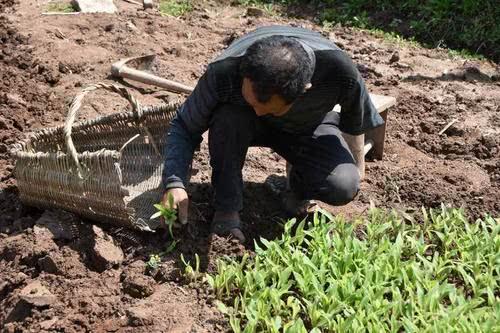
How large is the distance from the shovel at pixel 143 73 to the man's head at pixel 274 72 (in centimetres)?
196

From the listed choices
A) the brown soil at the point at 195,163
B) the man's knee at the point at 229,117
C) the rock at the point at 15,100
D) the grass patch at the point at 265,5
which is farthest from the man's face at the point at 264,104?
the grass patch at the point at 265,5

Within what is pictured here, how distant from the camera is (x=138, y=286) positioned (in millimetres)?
3582

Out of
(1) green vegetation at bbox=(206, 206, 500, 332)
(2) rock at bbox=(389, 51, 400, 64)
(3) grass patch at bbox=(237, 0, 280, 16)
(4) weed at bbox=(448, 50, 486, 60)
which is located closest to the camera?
(1) green vegetation at bbox=(206, 206, 500, 332)

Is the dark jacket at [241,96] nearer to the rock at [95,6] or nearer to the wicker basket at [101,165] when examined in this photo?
the wicker basket at [101,165]

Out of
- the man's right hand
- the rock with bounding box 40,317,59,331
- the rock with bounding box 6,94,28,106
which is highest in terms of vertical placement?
the man's right hand

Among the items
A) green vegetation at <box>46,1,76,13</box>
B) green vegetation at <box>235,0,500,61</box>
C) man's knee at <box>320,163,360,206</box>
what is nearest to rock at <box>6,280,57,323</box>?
man's knee at <box>320,163,360,206</box>

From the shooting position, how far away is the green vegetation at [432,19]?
707 cm

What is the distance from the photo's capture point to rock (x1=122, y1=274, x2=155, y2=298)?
11.8 feet

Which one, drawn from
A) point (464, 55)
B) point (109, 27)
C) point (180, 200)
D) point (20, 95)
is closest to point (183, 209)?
point (180, 200)

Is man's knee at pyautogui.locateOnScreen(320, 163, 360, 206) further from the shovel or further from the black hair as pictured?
the shovel

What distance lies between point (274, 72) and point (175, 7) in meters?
4.44

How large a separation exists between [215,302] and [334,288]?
1.85 feet

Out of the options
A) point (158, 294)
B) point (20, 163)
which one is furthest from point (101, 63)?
point (158, 294)

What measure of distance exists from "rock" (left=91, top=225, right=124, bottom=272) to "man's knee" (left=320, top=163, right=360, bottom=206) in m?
1.13
